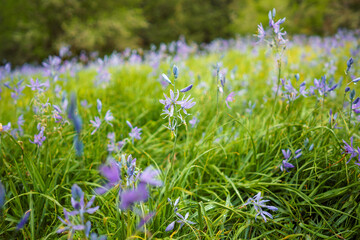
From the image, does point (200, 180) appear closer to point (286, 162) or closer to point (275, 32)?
point (286, 162)

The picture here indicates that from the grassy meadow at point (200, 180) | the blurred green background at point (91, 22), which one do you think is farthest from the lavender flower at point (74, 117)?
the blurred green background at point (91, 22)

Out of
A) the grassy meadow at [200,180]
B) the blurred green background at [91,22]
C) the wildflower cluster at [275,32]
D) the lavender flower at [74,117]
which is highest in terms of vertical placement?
the blurred green background at [91,22]

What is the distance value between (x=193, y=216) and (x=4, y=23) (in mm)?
16767

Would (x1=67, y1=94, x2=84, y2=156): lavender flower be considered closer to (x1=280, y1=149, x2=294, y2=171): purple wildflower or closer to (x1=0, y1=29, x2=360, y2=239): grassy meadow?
(x1=0, y1=29, x2=360, y2=239): grassy meadow

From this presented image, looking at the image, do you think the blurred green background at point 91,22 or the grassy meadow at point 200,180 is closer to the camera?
the grassy meadow at point 200,180

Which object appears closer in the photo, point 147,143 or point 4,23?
point 147,143

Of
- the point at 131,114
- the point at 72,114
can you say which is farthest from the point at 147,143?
the point at 72,114

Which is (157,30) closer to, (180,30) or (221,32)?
(180,30)

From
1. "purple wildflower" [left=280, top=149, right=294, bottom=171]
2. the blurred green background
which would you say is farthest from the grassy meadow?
the blurred green background

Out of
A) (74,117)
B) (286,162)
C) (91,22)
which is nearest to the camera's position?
(74,117)

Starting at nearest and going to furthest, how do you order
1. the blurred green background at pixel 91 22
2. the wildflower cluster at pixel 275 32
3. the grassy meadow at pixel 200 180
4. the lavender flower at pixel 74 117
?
the lavender flower at pixel 74 117, the grassy meadow at pixel 200 180, the wildflower cluster at pixel 275 32, the blurred green background at pixel 91 22

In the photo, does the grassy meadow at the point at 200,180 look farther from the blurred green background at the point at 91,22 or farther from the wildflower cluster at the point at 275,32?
the blurred green background at the point at 91,22

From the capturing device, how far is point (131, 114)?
105 inches

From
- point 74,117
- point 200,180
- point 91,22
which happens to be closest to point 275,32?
point 200,180
